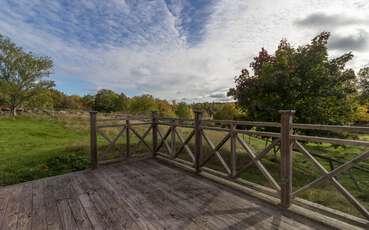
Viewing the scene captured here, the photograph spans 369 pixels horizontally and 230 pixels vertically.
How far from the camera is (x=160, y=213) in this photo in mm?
2578

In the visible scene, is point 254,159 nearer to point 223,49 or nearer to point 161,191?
point 161,191

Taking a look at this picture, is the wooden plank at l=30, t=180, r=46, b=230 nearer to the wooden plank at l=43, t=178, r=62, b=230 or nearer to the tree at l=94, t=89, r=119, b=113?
the wooden plank at l=43, t=178, r=62, b=230

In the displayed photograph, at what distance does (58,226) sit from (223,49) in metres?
7.83

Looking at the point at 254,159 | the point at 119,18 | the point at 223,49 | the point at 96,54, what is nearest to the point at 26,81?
the point at 96,54

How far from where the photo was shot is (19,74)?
19.1 meters

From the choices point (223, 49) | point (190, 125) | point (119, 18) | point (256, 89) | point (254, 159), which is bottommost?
point (254, 159)

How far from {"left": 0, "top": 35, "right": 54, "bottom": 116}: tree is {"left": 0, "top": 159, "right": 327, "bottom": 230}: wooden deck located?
818 inches

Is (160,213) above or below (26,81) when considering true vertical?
below

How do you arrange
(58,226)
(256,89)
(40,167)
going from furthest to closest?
(256,89), (40,167), (58,226)

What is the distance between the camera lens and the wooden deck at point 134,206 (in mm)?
2332

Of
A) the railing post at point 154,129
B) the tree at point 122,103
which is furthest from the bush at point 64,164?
the tree at point 122,103

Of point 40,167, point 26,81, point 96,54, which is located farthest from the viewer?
point 26,81

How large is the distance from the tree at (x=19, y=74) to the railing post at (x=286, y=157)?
2424 cm

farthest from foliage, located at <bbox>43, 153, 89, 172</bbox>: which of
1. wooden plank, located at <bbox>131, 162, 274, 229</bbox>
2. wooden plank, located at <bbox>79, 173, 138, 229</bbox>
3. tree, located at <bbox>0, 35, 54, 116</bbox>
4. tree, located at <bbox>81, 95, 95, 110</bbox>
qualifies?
tree, located at <bbox>81, 95, 95, 110</bbox>
